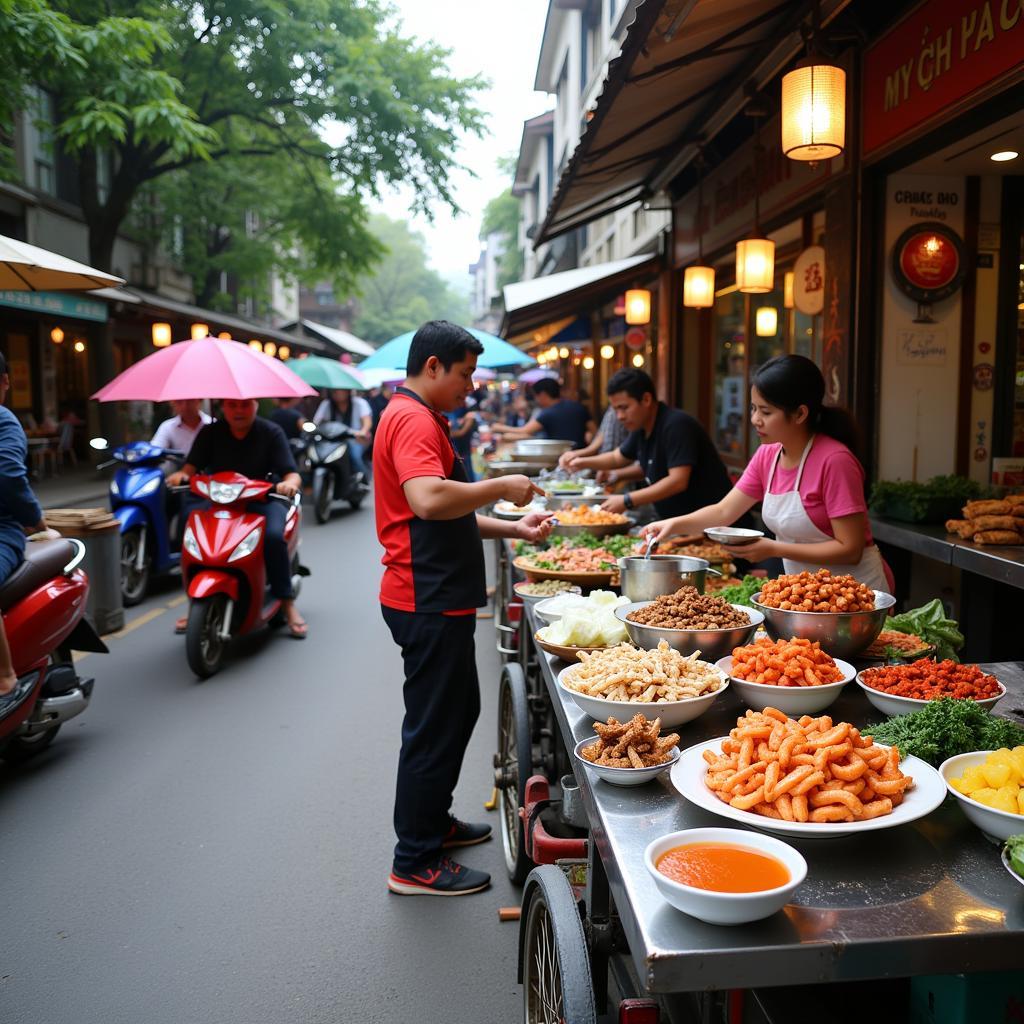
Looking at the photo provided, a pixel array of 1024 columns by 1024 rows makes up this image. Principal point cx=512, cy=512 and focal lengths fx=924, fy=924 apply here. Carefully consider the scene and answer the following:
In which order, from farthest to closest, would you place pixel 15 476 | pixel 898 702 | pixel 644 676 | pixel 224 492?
pixel 224 492 < pixel 15 476 < pixel 644 676 < pixel 898 702

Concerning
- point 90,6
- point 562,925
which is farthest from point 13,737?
point 90,6

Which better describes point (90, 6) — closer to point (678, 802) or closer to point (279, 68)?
point (279, 68)

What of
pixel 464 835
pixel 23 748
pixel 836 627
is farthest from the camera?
pixel 23 748

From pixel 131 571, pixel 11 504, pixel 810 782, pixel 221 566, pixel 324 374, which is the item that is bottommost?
pixel 131 571

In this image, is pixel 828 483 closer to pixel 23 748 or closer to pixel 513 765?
pixel 513 765

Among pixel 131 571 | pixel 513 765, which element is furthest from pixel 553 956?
pixel 131 571

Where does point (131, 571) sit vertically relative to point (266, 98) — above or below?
below

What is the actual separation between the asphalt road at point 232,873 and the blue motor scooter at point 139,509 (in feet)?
8.02

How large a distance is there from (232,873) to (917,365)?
5.66 meters

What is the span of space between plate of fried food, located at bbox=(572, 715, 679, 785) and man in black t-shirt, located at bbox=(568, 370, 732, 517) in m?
3.76

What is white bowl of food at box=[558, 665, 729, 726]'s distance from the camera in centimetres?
243

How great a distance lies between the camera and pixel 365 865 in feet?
13.5

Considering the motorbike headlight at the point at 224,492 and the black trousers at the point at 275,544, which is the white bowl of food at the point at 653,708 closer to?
the motorbike headlight at the point at 224,492

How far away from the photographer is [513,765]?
4215 millimetres
